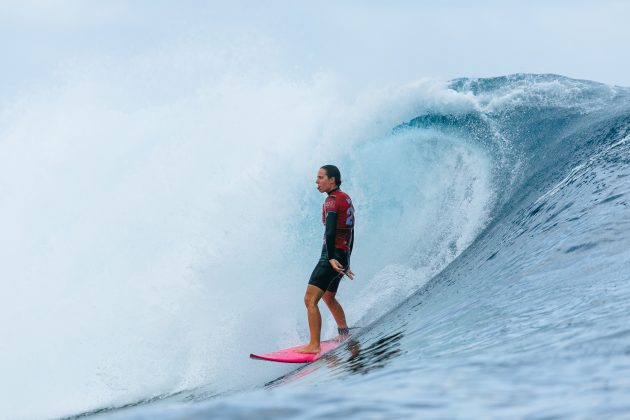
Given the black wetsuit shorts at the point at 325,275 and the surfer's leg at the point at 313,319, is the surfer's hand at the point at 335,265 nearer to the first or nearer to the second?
the black wetsuit shorts at the point at 325,275

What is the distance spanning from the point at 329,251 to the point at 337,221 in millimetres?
335

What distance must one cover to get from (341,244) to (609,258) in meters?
2.77

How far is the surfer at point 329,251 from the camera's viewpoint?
6910 mm

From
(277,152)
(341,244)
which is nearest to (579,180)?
(341,244)

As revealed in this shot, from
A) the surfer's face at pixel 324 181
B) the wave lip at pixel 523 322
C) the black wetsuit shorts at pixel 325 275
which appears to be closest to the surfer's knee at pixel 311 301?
the black wetsuit shorts at pixel 325 275

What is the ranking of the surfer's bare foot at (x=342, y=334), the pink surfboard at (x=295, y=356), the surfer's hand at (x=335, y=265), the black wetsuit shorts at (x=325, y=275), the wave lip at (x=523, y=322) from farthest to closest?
1. the surfer's bare foot at (x=342, y=334)
2. the black wetsuit shorts at (x=325, y=275)
3. the surfer's hand at (x=335, y=265)
4. the pink surfboard at (x=295, y=356)
5. the wave lip at (x=523, y=322)

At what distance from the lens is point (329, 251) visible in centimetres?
693

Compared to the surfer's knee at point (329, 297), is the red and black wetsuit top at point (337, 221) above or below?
above

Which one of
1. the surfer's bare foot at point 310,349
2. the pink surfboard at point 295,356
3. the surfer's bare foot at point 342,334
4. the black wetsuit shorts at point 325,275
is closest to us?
the pink surfboard at point 295,356

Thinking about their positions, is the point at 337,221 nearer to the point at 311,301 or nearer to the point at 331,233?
the point at 331,233

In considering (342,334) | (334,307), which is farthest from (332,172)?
(342,334)

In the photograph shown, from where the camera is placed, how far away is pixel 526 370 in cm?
277

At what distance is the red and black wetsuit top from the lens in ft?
22.7

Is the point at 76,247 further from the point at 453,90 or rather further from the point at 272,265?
the point at 453,90
